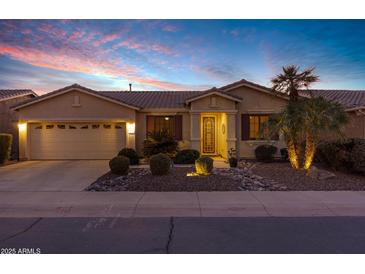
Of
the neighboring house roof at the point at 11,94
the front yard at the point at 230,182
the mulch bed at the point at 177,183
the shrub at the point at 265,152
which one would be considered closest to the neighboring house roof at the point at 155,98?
the shrub at the point at 265,152

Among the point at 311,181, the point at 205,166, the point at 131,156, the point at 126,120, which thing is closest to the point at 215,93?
the point at 126,120

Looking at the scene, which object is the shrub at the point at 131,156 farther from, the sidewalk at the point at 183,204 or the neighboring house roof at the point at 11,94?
the neighboring house roof at the point at 11,94

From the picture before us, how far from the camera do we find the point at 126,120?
51.2 feet

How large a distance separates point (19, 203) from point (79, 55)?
30.7ft

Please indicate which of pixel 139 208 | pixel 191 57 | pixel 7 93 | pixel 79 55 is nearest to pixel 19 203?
pixel 139 208

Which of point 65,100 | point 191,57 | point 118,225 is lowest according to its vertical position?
point 118,225

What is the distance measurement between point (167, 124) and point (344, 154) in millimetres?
9242

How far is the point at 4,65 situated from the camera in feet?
52.3

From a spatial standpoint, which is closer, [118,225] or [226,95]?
[118,225]

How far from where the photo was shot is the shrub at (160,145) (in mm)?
13906

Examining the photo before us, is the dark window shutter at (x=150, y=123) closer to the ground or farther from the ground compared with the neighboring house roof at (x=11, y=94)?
closer to the ground

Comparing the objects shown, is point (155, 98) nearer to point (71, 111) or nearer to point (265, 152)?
point (71, 111)

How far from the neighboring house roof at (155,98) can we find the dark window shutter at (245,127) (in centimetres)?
350

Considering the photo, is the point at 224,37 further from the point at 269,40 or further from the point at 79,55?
the point at 79,55
